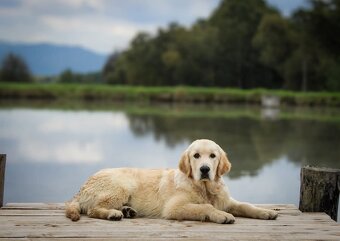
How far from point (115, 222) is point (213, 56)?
5579 centimetres

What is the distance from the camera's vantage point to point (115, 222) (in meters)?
4.80

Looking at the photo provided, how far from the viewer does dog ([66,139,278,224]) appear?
16.0 feet

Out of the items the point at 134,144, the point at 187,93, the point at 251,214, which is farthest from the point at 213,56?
the point at 251,214

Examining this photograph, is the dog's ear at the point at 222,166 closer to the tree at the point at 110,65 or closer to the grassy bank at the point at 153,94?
the grassy bank at the point at 153,94

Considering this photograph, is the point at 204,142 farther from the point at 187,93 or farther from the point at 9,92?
the point at 9,92

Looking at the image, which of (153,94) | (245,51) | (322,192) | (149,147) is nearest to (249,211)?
(322,192)

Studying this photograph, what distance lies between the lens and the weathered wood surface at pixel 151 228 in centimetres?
437

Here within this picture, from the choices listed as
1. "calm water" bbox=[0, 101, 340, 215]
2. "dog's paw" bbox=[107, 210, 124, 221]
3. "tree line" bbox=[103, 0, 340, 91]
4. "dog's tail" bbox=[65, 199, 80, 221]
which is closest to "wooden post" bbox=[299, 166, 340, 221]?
"dog's paw" bbox=[107, 210, 124, 221]

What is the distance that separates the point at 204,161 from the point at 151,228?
75 cm

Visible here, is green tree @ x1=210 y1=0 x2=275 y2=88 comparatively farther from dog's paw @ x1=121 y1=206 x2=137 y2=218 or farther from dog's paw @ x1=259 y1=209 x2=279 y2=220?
dog's paw @ x1=121 y1=206 x2=137 y2=218

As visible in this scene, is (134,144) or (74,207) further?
(134,144)

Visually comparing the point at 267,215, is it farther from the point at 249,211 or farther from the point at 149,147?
the point at 149,147

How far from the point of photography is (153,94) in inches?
1916

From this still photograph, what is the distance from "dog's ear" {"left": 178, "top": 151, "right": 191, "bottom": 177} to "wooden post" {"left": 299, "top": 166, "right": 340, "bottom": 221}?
1.44 m
